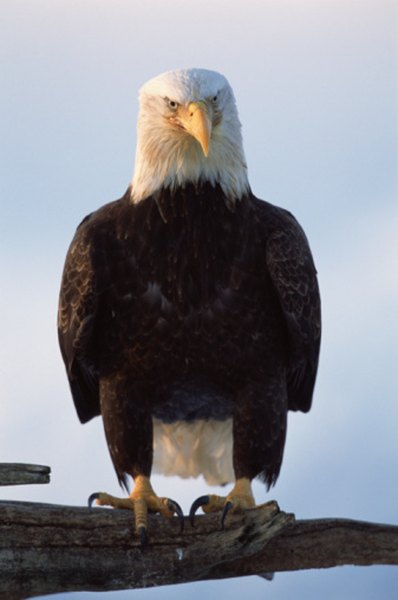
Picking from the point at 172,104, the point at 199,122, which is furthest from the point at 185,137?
the point at 199,122

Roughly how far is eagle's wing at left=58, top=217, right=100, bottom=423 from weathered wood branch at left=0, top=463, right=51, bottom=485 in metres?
1.38

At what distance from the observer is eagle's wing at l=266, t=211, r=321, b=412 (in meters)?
8.16

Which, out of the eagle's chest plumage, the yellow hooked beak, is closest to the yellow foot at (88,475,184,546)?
the eagle's chest plumage

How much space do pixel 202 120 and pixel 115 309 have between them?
1.41 m

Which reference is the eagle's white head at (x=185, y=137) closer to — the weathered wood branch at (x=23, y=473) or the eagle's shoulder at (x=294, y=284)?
the eagle's shoulder at (x=294, y=284)

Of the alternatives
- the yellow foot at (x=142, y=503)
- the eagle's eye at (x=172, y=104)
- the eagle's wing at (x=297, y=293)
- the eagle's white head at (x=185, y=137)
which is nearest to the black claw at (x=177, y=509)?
the yellow foot at (x=142, y=503)

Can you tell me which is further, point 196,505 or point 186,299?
point 186,299

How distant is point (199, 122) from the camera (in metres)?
7.45

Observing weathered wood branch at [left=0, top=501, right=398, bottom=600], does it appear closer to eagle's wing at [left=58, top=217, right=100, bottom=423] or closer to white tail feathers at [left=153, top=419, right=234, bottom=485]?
eagle's wing at [left=58, top=217, right=100, bottom=423]

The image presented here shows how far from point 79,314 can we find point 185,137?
4.40 ft

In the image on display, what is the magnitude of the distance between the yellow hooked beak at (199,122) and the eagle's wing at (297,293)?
3.16 feet

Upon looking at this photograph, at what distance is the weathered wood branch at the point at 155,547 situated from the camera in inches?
280

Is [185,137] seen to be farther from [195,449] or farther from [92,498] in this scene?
[195,449]

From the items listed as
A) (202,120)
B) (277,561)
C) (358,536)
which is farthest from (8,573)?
(202,120)
